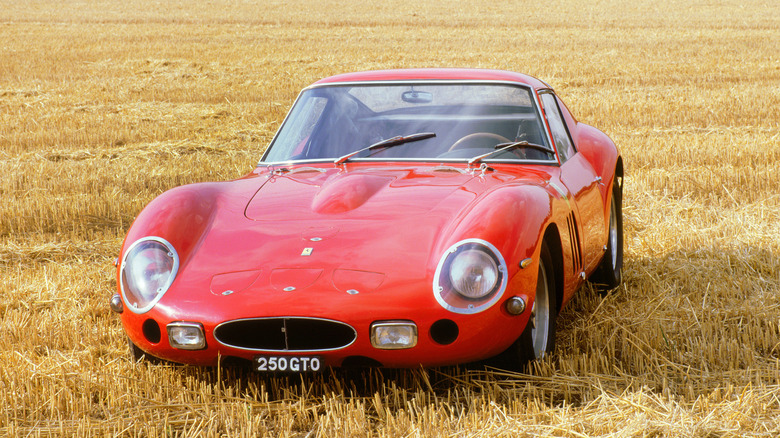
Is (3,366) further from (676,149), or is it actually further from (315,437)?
(676,149)

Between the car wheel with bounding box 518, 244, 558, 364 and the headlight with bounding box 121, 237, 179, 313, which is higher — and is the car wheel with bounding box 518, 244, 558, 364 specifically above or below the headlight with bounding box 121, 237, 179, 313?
below

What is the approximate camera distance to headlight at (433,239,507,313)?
9.50 feet

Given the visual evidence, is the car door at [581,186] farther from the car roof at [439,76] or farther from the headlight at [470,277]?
the headlight at [470,277]

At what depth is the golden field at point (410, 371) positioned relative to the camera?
2896 mm

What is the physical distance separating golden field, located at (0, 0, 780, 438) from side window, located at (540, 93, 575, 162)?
77 centimetres

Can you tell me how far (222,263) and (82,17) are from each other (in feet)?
112

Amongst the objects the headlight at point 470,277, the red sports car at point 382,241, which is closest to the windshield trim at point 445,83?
the red sports car at point 382,241

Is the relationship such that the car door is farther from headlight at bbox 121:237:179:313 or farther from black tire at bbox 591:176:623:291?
headlight at bbox 121:237:179:313

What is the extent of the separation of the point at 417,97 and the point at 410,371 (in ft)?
5.28

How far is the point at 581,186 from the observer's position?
4.17 meters

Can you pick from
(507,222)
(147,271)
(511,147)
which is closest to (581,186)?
(511,147)

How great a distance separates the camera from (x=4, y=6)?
133 ft

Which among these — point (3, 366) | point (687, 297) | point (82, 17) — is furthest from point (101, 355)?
point (82, 17)

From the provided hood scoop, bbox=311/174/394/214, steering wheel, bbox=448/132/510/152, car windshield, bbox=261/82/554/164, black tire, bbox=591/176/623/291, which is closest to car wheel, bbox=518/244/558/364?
hood scoop, bbox=311/174/394/214
